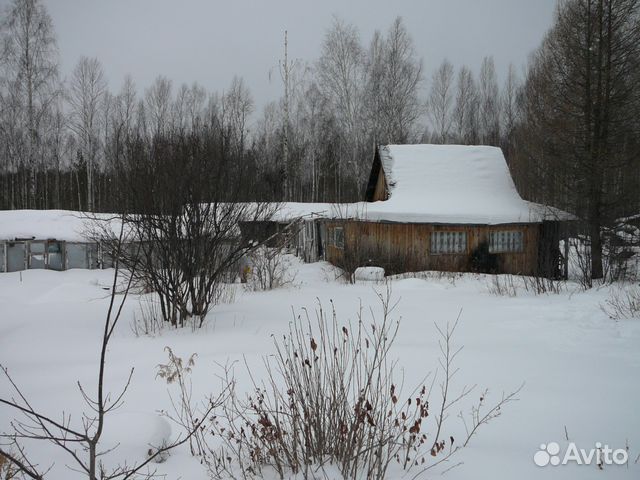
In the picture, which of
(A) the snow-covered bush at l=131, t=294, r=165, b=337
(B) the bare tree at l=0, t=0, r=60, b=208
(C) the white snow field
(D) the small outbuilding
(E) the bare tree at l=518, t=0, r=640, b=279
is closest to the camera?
(C) the white snow field

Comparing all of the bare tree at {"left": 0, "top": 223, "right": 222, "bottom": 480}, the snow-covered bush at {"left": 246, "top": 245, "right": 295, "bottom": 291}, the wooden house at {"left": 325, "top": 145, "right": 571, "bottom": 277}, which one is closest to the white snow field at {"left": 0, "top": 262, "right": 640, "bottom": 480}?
the bare tree at {"left": 0, "top": 223, "right": 222, "bottom": 480}

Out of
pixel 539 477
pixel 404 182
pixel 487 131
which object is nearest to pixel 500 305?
pixel 539 477

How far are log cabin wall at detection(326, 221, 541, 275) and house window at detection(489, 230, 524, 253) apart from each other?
16 centimetres

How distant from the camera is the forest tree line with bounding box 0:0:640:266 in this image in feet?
43.8

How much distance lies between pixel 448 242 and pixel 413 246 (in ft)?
4.52

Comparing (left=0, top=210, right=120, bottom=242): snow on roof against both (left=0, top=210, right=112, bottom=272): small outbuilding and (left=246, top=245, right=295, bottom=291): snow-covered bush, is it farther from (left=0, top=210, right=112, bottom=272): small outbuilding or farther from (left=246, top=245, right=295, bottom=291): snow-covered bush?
(left=246, top=245, right=295, bottom=291): snow-covered bush

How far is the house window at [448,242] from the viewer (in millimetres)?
15703

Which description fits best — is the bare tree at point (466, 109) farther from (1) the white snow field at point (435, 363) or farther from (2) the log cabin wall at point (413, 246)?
(1) the white snow field at point (435, 363)

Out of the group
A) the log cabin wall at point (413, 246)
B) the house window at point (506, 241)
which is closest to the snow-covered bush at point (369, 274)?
the log cabin wall at point (413, 246)

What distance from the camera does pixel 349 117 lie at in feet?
77.7

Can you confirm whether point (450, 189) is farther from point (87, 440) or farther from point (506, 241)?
point (87, 440)

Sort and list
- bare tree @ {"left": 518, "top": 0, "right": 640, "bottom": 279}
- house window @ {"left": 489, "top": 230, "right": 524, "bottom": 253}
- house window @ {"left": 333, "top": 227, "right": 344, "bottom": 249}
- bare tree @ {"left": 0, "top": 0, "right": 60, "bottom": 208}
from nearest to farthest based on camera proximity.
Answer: bare tree @ {"left": 518, "top": 0, "right": 640, "bottom": 279}
house window @ {"left": 489, "top": 230, "right": 524, "bottom": 253}
house window @ {"left": 333, "top": 227, "right": 344, "bottom": 249}
bare tree @ {"left": 0, "top": 0, "right": 60, "bottom": 208}

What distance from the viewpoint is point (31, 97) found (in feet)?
69.2

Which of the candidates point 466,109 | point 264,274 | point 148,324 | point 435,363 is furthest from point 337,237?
point 466,109
